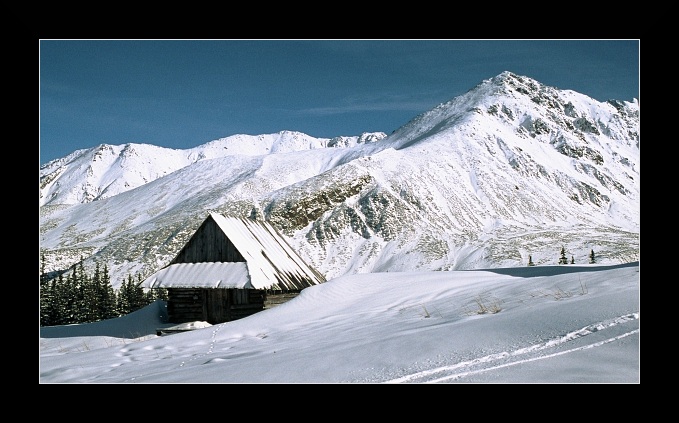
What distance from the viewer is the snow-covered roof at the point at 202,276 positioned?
706 inches

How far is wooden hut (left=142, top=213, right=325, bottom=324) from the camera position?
18.3m

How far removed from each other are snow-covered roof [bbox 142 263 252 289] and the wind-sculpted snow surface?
677cm

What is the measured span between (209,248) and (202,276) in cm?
137

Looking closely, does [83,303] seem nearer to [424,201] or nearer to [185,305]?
[185,305]

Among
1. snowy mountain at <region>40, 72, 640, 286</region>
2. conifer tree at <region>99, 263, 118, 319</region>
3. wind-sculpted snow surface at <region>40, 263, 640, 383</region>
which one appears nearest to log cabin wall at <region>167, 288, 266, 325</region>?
wind-sculpted snow surface at <region>40, 263, 640, 383</region>

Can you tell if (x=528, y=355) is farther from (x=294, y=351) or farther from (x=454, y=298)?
(x=454, y=298)

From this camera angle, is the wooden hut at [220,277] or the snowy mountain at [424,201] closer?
the wooden hut at [220,277]

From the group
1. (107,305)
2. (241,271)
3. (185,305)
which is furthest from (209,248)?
(107,305)

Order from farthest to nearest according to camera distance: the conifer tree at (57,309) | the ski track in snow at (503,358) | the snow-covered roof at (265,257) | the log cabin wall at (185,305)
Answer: the conifer tree at (57,309), the log cabin wall at (185,305), the snow-covered roof at (265,257), the ski track in snow at (503,358)

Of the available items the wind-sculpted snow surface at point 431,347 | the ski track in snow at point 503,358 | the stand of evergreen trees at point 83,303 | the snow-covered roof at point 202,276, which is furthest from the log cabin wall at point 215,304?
the stand of evergreen trees at point 83,303

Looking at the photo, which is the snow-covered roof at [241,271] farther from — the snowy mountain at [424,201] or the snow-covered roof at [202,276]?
the snowy mountain at [424,201]

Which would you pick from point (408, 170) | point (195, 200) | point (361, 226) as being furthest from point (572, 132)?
point (195, 200)

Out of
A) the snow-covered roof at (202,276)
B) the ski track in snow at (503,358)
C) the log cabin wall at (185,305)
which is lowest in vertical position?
the log cabin wall at (185,305)
